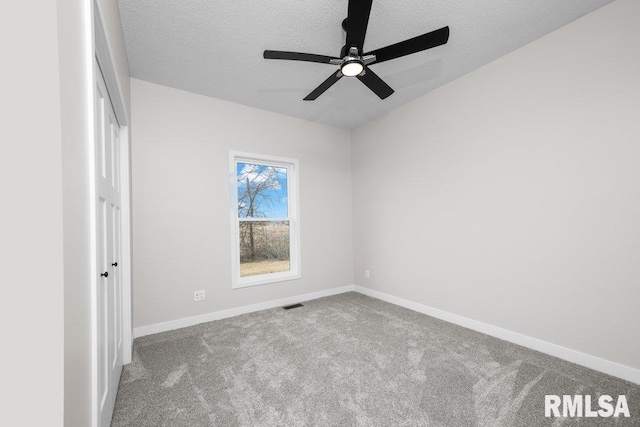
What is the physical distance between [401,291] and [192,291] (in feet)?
8.81

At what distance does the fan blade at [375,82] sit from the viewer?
216 cm

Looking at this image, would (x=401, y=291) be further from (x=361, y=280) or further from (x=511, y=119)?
(x=511, y=119)

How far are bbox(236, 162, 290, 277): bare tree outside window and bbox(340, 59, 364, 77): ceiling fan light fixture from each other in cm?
205

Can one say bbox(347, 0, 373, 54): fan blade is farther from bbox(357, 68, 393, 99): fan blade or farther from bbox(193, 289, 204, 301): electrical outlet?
bbox(193, 289, 204, 301): electrical outlet

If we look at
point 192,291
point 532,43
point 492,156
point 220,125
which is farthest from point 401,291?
point 220,125

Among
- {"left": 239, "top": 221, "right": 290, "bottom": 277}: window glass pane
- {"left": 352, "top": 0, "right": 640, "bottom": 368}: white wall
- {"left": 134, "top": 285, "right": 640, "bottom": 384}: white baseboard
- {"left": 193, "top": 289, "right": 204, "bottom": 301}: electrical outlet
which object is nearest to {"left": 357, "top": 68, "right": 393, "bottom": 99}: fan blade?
{"left": 352, "top": 0, "right": 640, "bottom": 368}: white wall

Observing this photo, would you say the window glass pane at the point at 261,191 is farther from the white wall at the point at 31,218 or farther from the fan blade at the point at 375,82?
the white wall at the point at 31,218

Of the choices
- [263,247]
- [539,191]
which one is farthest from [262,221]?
[539,191]

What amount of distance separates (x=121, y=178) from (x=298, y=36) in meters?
1.94

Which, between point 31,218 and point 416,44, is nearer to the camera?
point 31,218

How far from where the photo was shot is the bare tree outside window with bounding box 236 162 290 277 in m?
3.63

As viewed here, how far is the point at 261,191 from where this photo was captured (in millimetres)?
3771

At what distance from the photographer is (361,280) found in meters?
4.31

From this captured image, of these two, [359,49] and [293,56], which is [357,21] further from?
[293,56]
